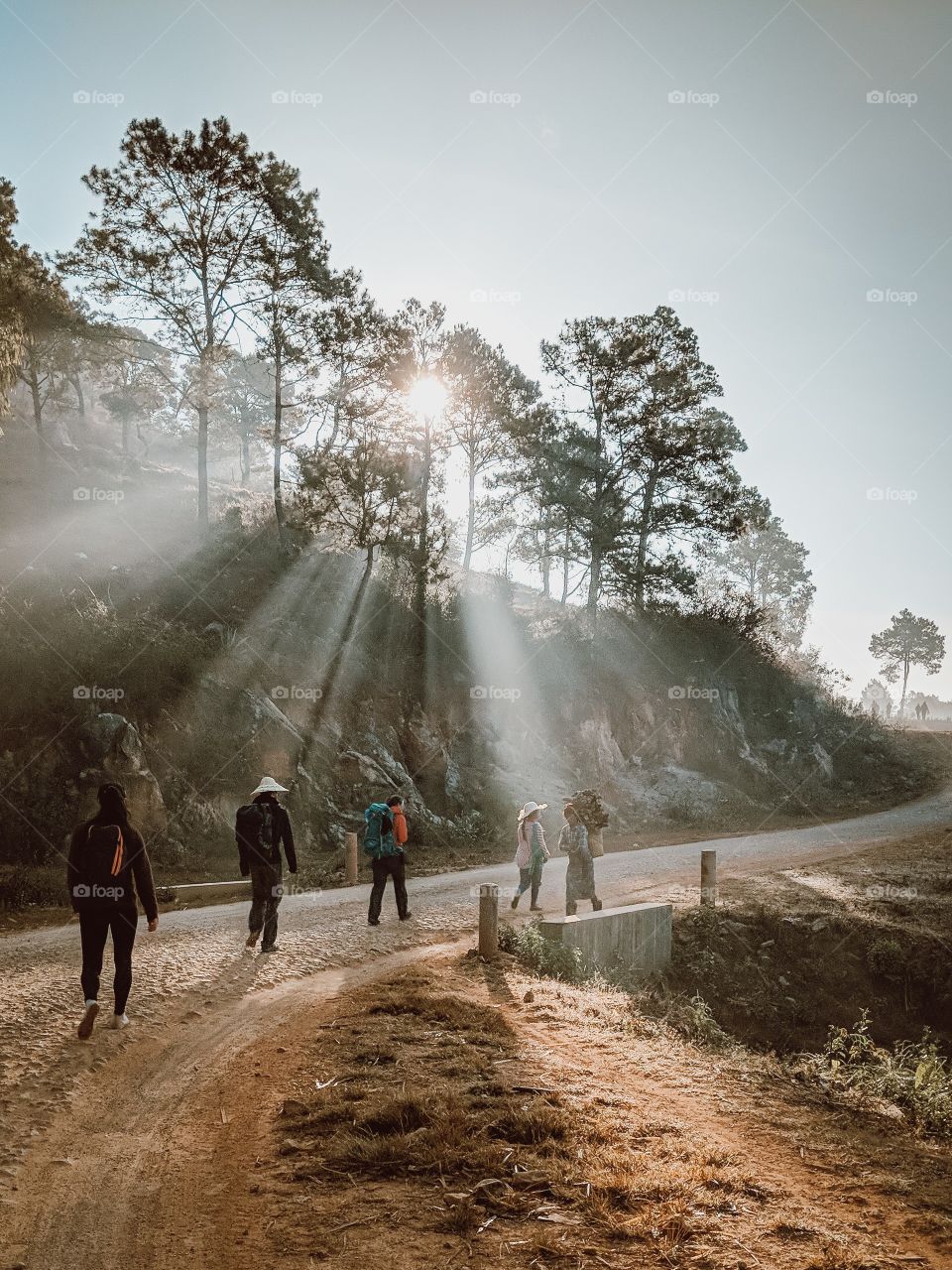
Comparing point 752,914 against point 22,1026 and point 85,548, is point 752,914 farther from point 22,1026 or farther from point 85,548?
point 85,548

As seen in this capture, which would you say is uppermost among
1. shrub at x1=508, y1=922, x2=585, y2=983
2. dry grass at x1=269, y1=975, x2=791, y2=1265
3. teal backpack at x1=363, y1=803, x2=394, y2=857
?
teal backpack at x1=363, y1=803, x2=394, y2=857

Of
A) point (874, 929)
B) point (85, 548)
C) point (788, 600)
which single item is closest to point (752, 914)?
point (874, 929)

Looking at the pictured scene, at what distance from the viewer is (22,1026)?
7.29 metres

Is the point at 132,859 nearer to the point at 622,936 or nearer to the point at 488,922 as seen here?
the point at 488,922

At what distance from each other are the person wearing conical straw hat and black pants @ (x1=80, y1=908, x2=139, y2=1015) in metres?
7.93

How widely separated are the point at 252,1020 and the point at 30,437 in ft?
172

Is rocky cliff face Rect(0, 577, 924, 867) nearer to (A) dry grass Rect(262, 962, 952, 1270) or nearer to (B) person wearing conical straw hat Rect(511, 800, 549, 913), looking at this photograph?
(B) person wearing conical straw hat Rect(511, 800, 549, 913)

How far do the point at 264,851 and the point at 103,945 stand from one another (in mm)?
3162

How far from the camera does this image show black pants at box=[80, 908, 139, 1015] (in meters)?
7.32

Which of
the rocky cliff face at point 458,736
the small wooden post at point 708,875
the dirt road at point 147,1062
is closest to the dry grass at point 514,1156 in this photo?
the dirt road at point 147,1062

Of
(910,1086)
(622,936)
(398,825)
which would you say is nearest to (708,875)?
(622,936)

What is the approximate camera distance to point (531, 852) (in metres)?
14.5

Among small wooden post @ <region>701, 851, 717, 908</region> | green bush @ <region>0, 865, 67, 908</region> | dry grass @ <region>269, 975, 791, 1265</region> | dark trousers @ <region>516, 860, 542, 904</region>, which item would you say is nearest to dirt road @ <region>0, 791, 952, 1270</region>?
dry grass @ <region>269, 975, 791, 1265</region>

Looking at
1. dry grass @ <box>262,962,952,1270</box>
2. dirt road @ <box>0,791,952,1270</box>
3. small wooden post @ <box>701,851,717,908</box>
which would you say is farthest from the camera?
small wooden post @ <box>701,851,717,908</box>
